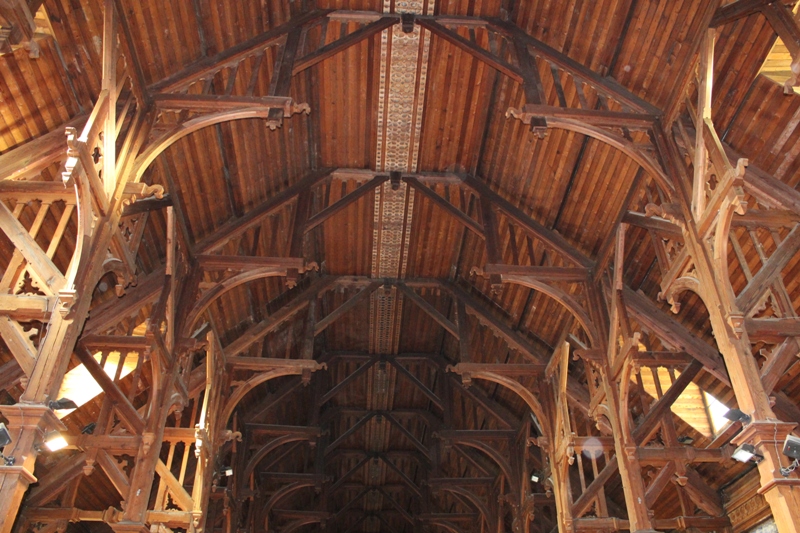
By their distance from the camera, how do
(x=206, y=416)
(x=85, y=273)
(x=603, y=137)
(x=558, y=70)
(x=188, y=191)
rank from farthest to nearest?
(x=206, y=416), (x=188, y=191), (x=558, y=70), (x=603, y=137), (x=85, y=273)

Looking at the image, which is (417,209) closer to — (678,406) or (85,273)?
(678,406)

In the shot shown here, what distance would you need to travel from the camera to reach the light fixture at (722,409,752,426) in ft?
24.1

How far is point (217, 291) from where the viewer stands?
13203 millimetres

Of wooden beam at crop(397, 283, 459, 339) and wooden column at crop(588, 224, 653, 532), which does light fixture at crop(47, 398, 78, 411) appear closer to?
wooden column at crop(588, 224, 653, 532)

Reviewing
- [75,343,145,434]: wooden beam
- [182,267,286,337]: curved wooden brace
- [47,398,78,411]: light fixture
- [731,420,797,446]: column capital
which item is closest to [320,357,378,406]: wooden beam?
[182,267,286,337]: curved wooden brace

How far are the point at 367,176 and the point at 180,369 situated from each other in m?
5.77

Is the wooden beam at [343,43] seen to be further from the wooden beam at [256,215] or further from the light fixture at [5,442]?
the light fixture at [5,442]

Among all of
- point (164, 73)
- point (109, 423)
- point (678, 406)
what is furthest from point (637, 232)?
point (109, 423)

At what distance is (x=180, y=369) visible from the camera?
13.3 metres

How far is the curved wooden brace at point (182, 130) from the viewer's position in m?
9.84

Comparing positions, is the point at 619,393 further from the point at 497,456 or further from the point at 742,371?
the point at 497,456

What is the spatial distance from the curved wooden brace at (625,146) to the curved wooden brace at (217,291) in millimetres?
5845

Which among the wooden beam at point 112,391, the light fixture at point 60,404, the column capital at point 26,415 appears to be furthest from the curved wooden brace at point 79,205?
A: the wooden beam at point 112,391

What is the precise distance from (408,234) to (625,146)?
7.46m
